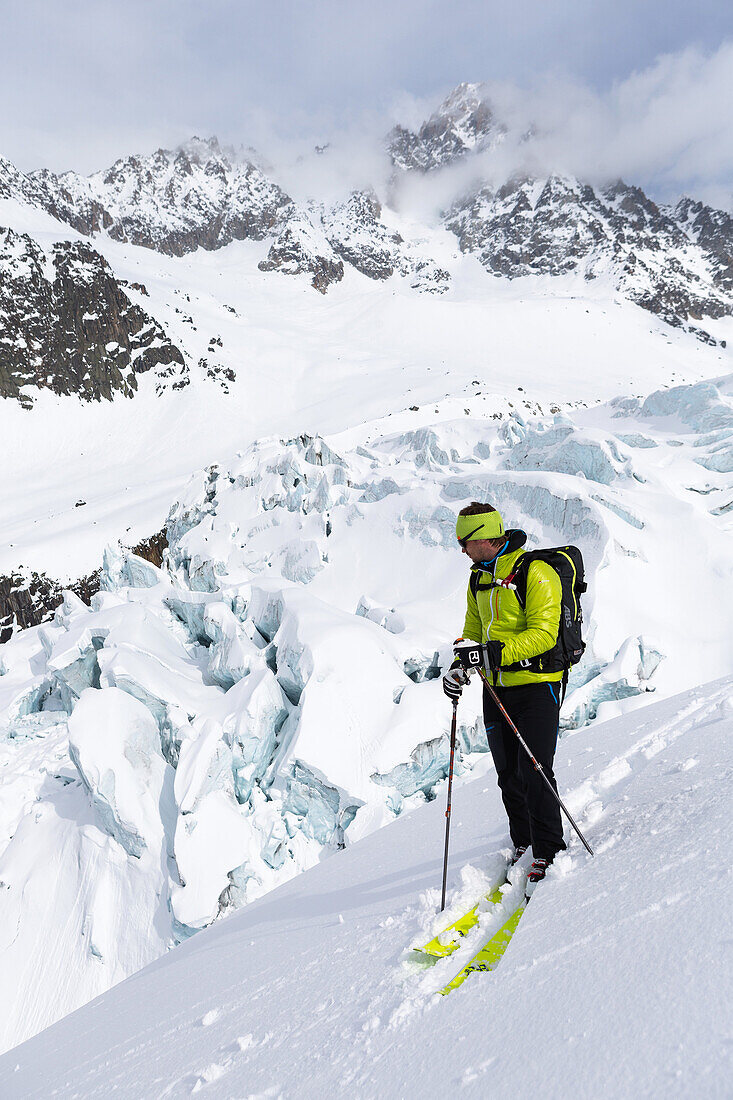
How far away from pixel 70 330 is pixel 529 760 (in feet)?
231

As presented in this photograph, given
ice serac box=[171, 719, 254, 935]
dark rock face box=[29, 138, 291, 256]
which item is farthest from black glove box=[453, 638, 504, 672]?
dark rock face box=[29, 138, 291, 256]

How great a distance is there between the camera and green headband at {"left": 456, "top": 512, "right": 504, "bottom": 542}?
108 inches

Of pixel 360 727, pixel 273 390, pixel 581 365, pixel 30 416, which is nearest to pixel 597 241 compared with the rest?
pixel 581 365

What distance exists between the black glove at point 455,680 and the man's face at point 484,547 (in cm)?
57

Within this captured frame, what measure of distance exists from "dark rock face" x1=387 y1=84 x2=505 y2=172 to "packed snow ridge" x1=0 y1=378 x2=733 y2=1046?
562 ft

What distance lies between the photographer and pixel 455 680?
2.86 meters

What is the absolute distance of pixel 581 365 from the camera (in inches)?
2448

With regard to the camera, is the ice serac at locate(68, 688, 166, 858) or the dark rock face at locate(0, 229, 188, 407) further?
the dark rock face at locate(0, 229, 188, 407)

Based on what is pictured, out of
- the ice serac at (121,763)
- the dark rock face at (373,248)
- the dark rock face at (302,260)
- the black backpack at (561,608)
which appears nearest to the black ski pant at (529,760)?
the black backpack at (561,608)

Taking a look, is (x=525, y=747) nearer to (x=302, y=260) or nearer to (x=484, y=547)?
(x=484, y=547)

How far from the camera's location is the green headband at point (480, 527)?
2.75 m

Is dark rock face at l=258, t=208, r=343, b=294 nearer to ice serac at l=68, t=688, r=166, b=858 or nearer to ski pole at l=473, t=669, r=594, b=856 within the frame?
ice serac at l=68, t=688, r=166, b=858

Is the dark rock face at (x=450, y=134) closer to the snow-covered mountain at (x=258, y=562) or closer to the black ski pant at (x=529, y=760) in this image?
the snow-covered mountain at (x=258, y=562)

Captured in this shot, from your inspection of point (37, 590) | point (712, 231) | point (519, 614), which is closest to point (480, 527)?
point (519, 614)
